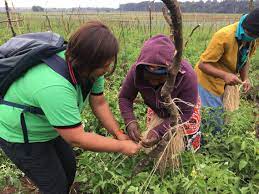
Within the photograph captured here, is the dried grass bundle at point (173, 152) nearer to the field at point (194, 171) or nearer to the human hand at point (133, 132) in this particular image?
the field at point (194, 171)

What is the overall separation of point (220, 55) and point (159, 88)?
0.99m

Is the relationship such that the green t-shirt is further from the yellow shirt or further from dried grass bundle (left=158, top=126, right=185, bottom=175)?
the yellow shirt

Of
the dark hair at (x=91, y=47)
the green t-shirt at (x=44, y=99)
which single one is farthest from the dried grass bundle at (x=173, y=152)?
the dark hair at (x=91, y=47)

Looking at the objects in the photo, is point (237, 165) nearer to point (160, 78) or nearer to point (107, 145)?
point (160, 78)

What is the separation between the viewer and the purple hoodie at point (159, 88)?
6.77 ft

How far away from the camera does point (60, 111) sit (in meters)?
1.73

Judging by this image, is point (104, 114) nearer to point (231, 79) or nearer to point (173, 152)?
point (173, 152)

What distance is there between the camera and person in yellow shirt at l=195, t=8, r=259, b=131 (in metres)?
2.90

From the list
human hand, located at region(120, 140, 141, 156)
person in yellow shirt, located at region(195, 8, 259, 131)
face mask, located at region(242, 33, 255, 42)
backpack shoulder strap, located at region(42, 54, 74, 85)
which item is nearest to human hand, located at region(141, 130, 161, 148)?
human hand, located at region(120, 140, 141, 156)

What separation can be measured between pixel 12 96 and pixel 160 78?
2.89 feet

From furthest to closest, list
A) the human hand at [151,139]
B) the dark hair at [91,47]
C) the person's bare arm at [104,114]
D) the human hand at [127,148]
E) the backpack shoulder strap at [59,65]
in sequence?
the person's bare arm at [104,114] < the human hand at [151,139] < the human hand at [127,148] < the backpack shoulder strap at [59,65] < the dark hair at [91,47]

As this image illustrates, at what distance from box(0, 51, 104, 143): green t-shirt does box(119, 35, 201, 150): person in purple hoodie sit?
0.47 m

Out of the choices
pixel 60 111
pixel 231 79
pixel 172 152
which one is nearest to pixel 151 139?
pixel 172 152

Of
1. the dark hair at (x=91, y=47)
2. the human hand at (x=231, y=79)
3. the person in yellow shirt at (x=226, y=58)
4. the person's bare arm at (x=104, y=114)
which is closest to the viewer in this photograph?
the dark hair at (x=91, y=47)
